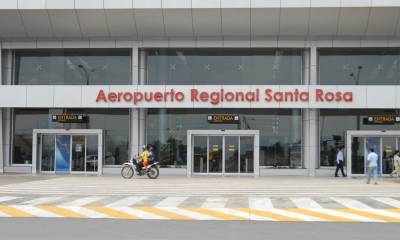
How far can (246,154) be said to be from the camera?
31.9 m

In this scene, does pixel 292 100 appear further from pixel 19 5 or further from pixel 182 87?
pixel 19 5

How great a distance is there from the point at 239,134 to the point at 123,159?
675 cm

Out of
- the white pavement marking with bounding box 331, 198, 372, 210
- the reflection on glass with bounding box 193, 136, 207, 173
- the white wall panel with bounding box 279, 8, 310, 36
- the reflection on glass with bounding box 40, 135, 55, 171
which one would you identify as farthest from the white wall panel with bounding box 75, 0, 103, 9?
the white pavement marking with bounding box 331, 198, 372, 210

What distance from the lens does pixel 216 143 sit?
3203 cm

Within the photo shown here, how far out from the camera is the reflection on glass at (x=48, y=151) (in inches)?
1298

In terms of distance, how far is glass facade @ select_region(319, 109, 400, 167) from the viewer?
31656mm

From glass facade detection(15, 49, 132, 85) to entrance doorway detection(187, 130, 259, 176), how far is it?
17.9 feet

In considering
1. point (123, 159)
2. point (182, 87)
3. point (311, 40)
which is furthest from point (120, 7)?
point (311, 40)

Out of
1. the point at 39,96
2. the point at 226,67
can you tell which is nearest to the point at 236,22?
the point at 226,67

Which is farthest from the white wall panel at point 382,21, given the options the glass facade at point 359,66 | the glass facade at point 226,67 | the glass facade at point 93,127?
the glass facade at point 93,127

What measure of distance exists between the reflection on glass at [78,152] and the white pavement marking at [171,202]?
1531 centimetres

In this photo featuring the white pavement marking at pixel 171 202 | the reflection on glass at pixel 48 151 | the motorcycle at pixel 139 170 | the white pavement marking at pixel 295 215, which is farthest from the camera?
the reflection on glass at pixel 48 151

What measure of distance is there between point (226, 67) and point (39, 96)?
10.5 m

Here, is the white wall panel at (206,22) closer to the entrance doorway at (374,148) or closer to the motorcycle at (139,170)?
the motorcycle at (139,170)
